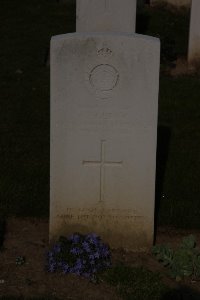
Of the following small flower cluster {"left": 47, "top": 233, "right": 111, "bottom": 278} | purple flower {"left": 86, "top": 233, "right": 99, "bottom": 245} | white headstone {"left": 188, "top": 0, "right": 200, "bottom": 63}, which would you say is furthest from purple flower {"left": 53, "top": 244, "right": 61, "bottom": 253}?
white headstone {"left": 188, "top": 0, "right": 200, "bottom": 63}

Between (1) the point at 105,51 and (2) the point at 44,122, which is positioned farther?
(2) the point at 44,122

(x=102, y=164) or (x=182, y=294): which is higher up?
(x=102, y=164)

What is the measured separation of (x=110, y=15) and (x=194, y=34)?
67.6 inches

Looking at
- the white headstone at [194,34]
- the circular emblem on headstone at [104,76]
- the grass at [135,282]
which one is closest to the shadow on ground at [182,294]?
the grass at [135,282]

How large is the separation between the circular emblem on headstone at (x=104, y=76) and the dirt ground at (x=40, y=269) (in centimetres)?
137

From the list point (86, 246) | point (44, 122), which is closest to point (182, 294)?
point (86, 246)

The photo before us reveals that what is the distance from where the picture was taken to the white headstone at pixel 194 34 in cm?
1117

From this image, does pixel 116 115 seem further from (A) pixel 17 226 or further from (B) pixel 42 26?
(B) pixel 42 26

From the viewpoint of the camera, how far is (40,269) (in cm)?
538

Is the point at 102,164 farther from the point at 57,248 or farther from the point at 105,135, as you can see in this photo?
the point at 57,248

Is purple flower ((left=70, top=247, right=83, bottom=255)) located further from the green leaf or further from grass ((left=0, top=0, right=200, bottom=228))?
grass ((left=0, top=0, right=200, bottom=228))

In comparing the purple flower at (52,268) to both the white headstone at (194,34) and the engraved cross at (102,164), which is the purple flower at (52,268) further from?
the white headstone at (194,34)

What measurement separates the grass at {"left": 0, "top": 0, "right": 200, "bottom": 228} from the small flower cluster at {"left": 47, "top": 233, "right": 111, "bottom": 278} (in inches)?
41.6

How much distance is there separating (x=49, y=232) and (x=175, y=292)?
1220 millimetres
